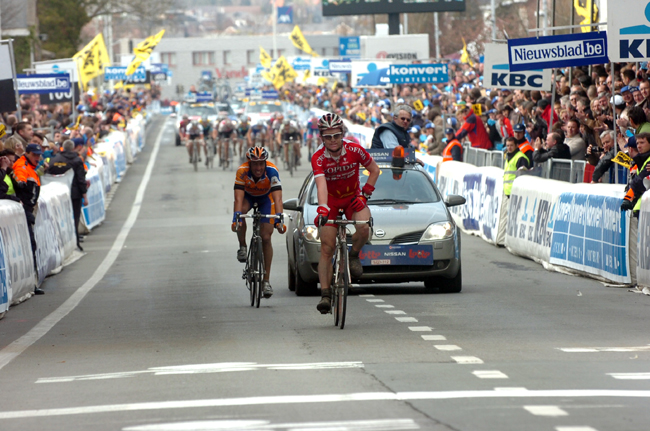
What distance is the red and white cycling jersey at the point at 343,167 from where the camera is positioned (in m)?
A: 10.4

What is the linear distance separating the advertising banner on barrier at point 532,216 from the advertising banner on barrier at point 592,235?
35cm

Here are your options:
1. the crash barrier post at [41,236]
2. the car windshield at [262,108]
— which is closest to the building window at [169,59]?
the car windshield at [262,108]

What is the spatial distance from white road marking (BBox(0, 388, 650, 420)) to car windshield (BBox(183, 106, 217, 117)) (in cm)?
4962

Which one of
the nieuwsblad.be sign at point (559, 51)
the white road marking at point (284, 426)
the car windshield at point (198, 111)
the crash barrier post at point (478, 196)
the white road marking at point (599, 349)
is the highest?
the nieuwsblad.be sign at point (559, 51)

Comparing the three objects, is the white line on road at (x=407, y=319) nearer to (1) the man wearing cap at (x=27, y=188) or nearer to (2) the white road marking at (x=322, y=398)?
(2) the white road marking at (x=322, y=398)

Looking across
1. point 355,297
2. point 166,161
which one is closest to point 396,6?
point 166,161

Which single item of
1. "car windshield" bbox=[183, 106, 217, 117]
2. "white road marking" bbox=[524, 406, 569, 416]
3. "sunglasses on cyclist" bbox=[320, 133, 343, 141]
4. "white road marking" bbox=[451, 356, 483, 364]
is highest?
"sunglasses on cyclist" bbox=[320, 133, 343, 141]

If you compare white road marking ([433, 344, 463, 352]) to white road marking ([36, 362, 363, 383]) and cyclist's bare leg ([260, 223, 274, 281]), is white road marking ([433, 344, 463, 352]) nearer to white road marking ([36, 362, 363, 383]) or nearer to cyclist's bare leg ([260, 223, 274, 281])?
white road marking ([36, 362, 363, 383])

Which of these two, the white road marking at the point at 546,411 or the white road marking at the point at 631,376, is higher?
the white road marking at the point at 546,411

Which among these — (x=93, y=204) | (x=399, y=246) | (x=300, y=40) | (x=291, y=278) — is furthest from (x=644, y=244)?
(x=300, y=40)

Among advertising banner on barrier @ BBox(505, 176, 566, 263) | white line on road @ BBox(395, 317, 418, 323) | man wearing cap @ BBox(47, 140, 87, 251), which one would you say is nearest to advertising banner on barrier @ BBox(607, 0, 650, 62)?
advertising banner on barrier @ BBox(505, 176, 566, 263)

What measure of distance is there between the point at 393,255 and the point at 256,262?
4.90 ft

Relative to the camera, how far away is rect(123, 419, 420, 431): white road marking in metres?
6.21

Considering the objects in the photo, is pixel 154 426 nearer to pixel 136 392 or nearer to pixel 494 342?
pixel 136 392
